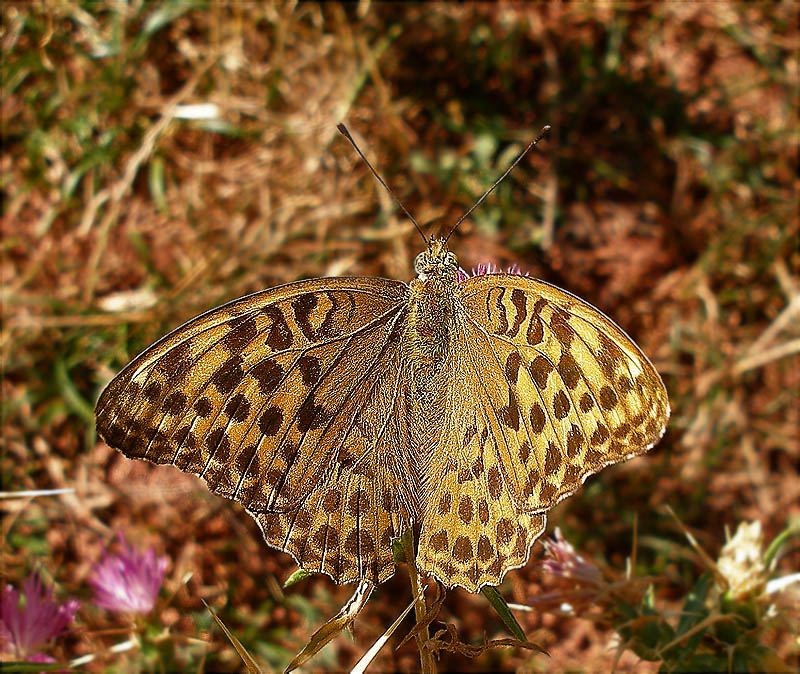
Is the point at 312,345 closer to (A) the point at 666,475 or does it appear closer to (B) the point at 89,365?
(B) the point at 89,365

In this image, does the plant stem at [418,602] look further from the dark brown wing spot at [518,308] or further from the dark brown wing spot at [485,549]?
the dark brown wing spot at [518,308]

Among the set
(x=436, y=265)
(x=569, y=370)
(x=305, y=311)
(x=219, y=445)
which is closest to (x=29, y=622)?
(x=219, y=445)

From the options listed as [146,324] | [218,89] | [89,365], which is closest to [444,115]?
[218,89]

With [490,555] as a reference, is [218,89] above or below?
above

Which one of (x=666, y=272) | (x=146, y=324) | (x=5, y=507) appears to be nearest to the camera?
(x=5, y=507)

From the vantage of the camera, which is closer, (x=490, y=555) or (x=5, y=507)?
(x=490, y=555)

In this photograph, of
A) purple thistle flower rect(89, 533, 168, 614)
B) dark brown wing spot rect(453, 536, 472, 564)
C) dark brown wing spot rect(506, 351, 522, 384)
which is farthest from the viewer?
purple thistle flower rect(89, 533, 168, 614)

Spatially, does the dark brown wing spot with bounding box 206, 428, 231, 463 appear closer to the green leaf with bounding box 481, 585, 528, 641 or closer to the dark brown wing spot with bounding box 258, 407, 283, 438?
the dark brown wing spot with bounding box 258, 407, 283, 438

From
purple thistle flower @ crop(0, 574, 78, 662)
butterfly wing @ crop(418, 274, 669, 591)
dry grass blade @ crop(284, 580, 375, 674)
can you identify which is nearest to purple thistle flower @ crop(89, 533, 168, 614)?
purple thistle flower @ crop(0, 574, 78, 662)
